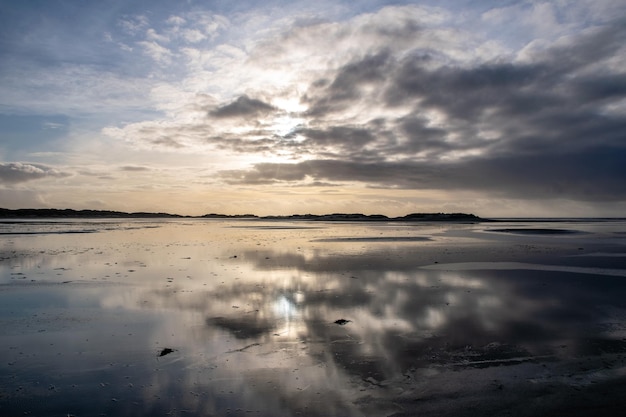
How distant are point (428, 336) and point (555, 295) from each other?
7.29 m

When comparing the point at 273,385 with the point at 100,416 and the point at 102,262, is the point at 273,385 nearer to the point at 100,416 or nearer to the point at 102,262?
the point at 100,416

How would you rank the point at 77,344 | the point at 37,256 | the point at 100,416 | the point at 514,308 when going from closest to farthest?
the point at 100,416
the point at 77,344
the point at 514,308
the point at 37,256

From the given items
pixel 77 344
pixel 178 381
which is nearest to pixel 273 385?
pixel 178 381

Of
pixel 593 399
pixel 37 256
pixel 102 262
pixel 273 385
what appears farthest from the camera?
pixel 37 256

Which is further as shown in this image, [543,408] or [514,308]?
[514,308]

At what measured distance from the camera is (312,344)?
340 inches

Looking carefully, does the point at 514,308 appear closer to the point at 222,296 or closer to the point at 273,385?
the point at 273,385

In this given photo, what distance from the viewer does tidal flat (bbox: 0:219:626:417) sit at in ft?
19.9

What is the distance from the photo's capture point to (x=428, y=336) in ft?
29.9

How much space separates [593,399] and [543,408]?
97cm

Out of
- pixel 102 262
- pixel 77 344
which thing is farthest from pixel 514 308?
pixel 102 262

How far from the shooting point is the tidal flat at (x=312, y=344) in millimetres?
6074

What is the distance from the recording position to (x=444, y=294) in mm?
13547

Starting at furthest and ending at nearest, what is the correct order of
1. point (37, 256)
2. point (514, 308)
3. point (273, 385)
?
1. point (37, 256)
2. point (514, 308)
3. point (273, 385)
